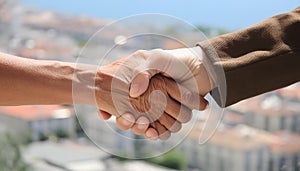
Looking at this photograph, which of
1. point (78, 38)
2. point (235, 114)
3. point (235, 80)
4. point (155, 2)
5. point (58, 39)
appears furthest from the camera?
point (58, 39)

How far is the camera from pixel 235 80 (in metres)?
1.09

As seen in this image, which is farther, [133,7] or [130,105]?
[133,7]

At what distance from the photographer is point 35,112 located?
7.06 feet

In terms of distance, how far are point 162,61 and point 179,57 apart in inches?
1.3

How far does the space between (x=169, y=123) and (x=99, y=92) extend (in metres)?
0.13

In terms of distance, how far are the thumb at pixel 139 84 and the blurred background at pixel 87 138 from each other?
0.95ft

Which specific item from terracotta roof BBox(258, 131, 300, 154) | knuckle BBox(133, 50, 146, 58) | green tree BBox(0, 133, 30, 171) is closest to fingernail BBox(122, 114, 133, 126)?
knuckle BBox(133, 50, 146, 58)

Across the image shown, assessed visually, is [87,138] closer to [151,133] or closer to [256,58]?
[151,133]

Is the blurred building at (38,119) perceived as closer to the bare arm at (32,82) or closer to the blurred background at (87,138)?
the blurred background at (87,138)

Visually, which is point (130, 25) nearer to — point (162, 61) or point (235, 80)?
point (162, 61)

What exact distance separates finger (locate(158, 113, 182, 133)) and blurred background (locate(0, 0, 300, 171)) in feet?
1.04

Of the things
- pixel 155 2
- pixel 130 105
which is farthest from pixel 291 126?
pixel 130 105

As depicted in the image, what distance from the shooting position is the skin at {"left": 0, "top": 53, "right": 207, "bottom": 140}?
1.10m

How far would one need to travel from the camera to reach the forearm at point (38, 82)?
110 centimetres
